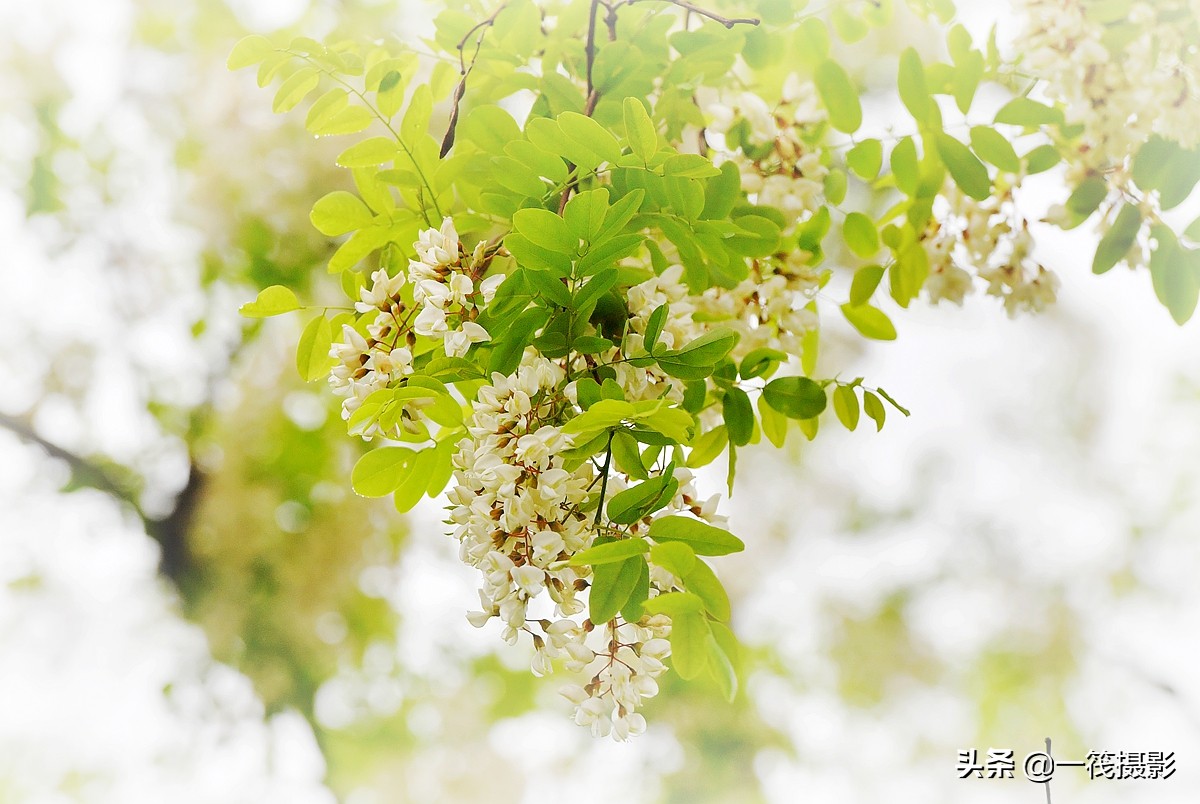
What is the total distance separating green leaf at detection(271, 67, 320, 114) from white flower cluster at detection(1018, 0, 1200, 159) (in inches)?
14.9

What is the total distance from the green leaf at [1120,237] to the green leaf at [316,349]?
42 centimetres

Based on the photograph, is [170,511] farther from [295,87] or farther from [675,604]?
[675,604]

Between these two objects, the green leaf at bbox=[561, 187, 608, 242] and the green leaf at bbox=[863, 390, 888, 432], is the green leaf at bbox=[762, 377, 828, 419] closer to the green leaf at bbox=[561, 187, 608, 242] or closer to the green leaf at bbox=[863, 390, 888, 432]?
the green leaf at bbox=[863, 390, 888, 432]

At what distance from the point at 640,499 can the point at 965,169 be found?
0.91 feet

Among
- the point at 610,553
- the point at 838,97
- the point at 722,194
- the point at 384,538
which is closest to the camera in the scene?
the point at 610,553

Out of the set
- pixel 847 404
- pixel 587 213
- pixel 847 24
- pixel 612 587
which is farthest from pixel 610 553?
pixel 847 24

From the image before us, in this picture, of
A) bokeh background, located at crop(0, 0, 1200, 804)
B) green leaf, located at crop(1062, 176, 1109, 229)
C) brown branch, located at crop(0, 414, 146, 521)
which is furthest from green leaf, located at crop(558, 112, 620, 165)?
brown branch, located at crop(0, 414, 146, 521)

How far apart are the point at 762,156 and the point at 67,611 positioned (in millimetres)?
1708

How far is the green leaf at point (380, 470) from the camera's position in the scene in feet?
1.17

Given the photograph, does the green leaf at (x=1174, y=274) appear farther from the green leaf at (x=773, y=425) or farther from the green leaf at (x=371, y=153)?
the green leaf at (x=371, y=153)

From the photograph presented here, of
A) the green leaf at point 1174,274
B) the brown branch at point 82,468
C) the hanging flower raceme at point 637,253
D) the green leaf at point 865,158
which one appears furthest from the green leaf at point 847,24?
the brown branch at point 82,468

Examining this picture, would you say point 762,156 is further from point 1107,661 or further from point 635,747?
point 1107,661

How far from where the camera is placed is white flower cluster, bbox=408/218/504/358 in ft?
1.00

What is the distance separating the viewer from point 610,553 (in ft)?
0.88
